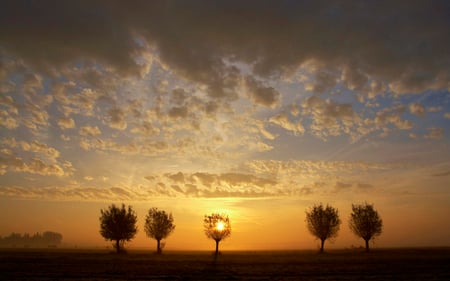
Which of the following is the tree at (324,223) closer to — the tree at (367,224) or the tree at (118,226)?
the tree at (367,224)

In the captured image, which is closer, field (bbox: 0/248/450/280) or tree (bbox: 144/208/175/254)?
field (bbox: 0/248/450/280)

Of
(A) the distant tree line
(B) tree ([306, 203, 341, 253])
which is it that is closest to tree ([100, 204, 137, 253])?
(A) the distant tree line

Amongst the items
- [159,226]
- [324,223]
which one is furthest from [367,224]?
[159,226]

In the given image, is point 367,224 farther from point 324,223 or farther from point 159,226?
point 159,226

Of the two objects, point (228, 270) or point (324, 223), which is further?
point (324, 223)

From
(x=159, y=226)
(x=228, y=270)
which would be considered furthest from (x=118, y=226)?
(x=228, y=270)

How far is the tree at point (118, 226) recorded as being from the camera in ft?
324

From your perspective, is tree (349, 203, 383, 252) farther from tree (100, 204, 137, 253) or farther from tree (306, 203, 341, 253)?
tree (100, 204, 137, 253)

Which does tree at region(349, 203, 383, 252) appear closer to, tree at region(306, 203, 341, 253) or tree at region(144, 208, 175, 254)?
tree at region(306, 203, 341, 253)

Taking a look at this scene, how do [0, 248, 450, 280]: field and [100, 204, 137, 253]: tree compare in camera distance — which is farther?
[100, 204, 137, 253]: tree

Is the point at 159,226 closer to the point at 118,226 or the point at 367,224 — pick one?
the point at 118,226

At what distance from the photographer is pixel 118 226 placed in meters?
98.9

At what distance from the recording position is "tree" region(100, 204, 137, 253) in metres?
98.7

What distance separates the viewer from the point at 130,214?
101m
